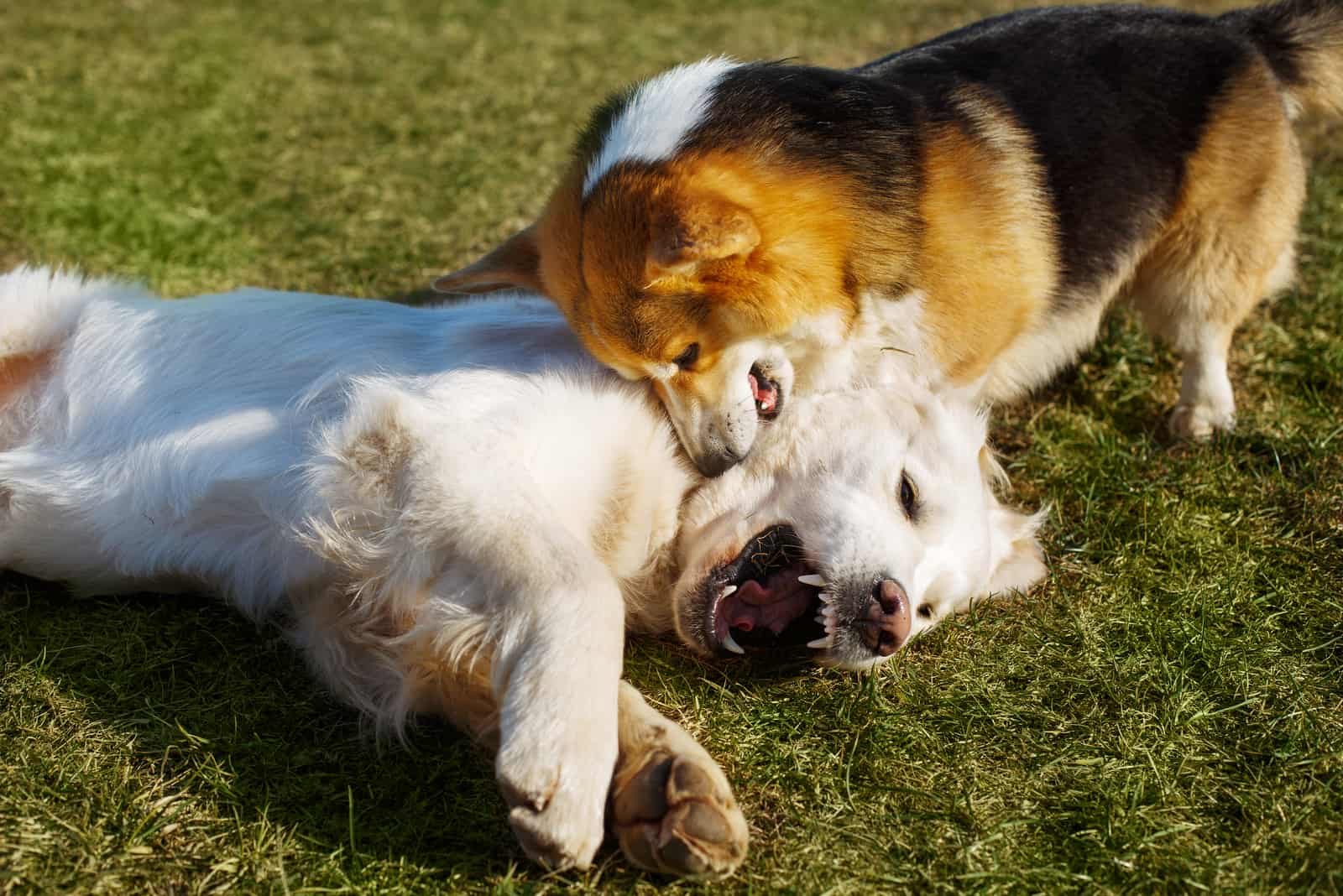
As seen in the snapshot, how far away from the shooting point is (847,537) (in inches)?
110

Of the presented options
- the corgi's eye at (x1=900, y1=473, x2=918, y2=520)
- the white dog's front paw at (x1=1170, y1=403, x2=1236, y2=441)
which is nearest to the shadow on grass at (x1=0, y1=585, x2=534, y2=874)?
the corgi's eye at (x1=900, y1=473, x2=918, y2=520)

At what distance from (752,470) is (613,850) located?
3.78 feet

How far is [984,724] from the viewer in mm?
2654

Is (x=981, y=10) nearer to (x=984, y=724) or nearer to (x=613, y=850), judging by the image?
(x=984, y=724)

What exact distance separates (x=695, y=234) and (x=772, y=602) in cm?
97

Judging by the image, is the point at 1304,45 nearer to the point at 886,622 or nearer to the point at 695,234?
the point at 695,234

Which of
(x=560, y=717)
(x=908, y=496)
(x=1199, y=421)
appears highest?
(x=560, y=717)

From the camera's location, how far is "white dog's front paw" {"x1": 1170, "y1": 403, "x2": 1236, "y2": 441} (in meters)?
3.99

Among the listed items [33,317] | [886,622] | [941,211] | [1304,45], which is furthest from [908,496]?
[1304,45]

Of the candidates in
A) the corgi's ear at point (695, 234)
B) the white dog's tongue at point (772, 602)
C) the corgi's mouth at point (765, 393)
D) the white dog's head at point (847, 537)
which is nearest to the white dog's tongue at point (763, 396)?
the corgi's mouth at point (765, 393)

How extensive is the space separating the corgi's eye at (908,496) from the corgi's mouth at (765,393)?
0.43 metres

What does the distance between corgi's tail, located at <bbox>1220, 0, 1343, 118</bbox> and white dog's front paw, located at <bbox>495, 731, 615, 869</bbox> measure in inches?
156

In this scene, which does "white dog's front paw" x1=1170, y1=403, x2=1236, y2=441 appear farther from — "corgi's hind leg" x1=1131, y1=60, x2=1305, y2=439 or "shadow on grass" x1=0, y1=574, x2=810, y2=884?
"shadow on grass" x1=0, y1=574, x2=810, y2=884

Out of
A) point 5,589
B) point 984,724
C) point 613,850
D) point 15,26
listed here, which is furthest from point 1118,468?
point 15,26
